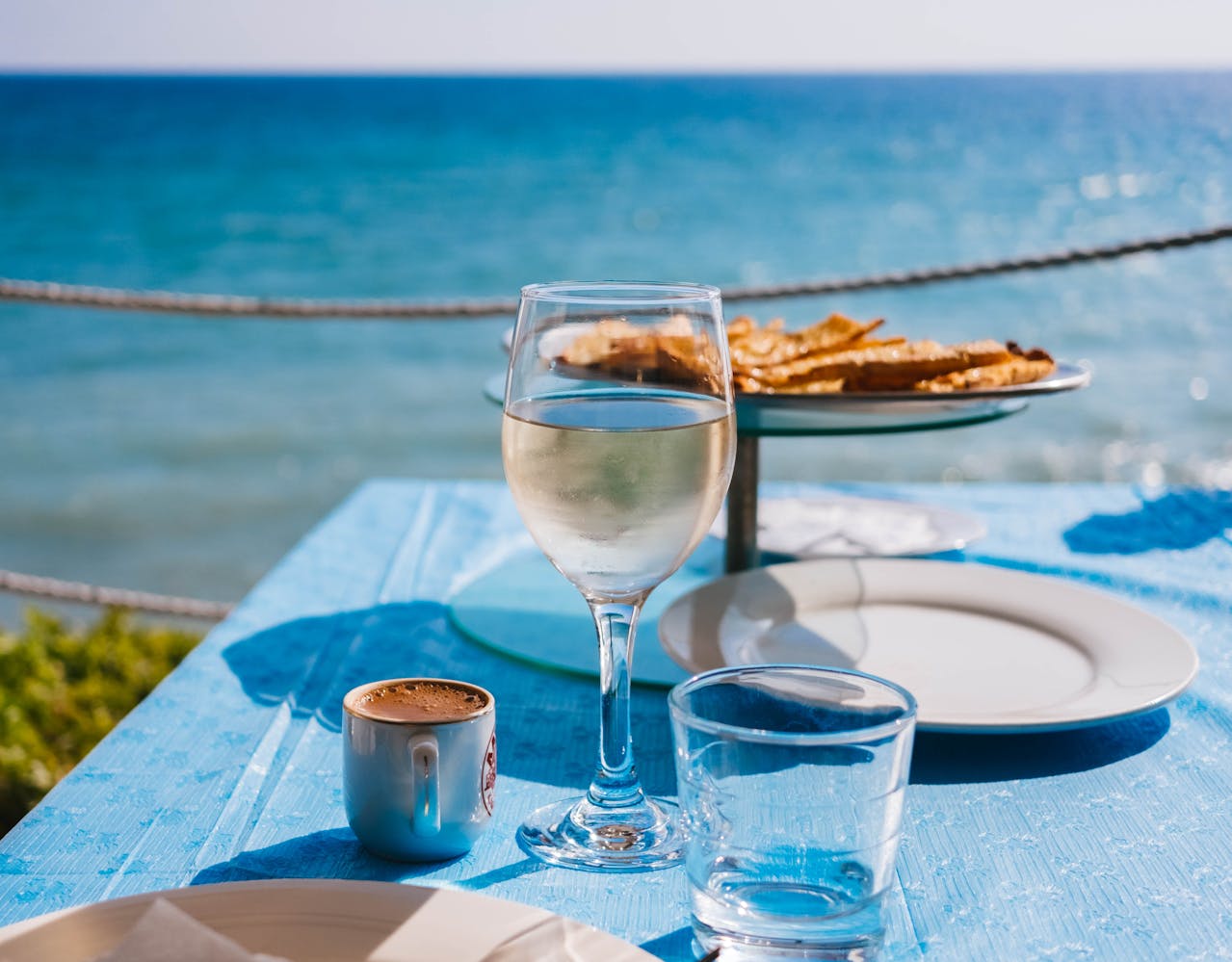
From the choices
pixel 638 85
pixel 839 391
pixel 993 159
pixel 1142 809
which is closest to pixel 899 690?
pixel 1142 809

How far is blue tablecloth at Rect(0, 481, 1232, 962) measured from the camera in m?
0.65

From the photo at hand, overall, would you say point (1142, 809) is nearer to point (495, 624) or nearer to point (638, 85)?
point (495, 624)

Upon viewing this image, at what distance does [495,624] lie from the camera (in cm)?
108

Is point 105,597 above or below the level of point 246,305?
below

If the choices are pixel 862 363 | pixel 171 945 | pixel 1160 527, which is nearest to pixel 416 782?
pixel 171 945

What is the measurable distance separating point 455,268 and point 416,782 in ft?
52.6

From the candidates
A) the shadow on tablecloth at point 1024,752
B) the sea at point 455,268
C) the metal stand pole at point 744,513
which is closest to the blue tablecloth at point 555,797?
the shadow on tablecloth at point 1024,752

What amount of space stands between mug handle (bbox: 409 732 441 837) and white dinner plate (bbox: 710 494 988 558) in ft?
2.05

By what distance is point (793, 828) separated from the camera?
0.58 metres

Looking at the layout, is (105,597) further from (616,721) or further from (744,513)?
(616,721)

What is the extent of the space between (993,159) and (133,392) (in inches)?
956

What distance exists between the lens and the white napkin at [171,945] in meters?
0.47

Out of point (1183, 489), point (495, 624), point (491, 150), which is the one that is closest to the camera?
point (495, 624)

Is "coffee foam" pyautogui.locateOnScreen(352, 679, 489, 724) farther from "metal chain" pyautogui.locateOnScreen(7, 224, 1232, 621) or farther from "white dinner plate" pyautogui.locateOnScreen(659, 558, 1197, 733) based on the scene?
"metal chain" pyautogui.locateOnScreen(7, 224, 1232, 621)
